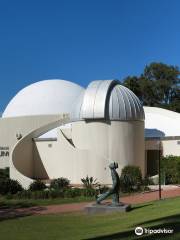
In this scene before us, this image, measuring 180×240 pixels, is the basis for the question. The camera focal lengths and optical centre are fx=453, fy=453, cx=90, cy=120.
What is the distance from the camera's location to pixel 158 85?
57.4 m

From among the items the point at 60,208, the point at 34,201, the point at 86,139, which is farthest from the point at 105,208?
the point at 86,139

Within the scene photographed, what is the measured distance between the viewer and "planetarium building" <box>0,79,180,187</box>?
25188mm

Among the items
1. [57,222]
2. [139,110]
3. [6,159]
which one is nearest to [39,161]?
[6,159]

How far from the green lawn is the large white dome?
1852 centimetres

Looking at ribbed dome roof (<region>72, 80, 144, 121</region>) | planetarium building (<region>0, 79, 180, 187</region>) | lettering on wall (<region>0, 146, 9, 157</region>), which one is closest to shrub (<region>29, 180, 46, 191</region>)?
planetarium building (<region>0, 79, 180, 187</region>)

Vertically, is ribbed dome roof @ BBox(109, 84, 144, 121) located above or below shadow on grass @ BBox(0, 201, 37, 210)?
above

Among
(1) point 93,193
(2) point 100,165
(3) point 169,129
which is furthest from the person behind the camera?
(3) point 169,129

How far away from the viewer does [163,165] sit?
25.7 m

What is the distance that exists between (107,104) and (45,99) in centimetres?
997

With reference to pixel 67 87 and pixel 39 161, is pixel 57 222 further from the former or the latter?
pixel 67 87

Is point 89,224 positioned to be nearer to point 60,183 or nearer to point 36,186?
point 36,186

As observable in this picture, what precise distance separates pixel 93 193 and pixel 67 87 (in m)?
16.4

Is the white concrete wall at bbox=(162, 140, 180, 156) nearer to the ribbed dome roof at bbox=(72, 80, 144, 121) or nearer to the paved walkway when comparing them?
the ribbed dome roof at bbox=(72, 80, 144, 121)

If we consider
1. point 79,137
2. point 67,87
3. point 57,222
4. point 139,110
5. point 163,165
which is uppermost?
point 67,87
